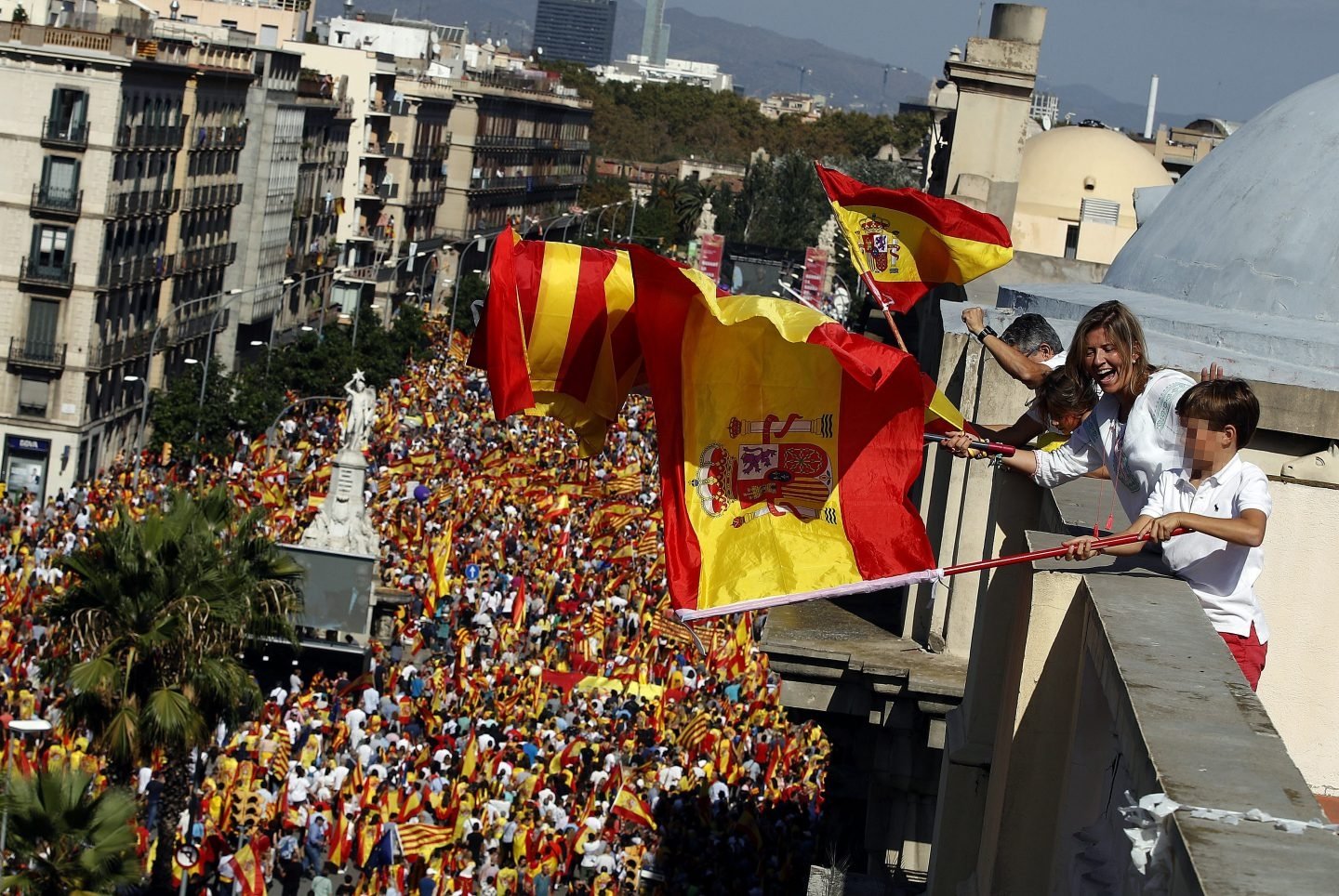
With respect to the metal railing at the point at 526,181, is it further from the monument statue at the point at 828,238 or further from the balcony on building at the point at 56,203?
the balcony on building at the point at 56,203

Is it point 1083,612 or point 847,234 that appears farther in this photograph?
point 847,234

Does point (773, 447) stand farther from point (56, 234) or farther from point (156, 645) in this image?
point (56, 234)

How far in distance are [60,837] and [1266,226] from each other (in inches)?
415

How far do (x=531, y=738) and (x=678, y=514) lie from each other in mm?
16346

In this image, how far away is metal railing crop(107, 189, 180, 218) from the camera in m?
49.8

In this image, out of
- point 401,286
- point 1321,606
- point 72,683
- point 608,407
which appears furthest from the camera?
point 401,286

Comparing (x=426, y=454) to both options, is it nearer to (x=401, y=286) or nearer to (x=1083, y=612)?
(x=1083, y=612)

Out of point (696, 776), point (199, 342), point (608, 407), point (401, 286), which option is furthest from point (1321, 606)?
point (401, 286)

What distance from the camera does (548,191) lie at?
130m

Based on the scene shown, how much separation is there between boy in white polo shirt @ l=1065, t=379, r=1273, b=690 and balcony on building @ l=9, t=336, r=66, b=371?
1785 inches

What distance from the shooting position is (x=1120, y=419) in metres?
6.25

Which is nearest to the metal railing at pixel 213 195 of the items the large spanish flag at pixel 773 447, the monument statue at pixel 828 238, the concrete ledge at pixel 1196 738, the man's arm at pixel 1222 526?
the monument statue at pixel 828 238

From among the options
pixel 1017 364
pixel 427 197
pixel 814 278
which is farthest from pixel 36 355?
pixel 427 197

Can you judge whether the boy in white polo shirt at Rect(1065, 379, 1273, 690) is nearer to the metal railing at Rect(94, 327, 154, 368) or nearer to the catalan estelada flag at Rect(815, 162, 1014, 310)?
the catalan estelada flag at Rect(815, 162, 1014, 310)
